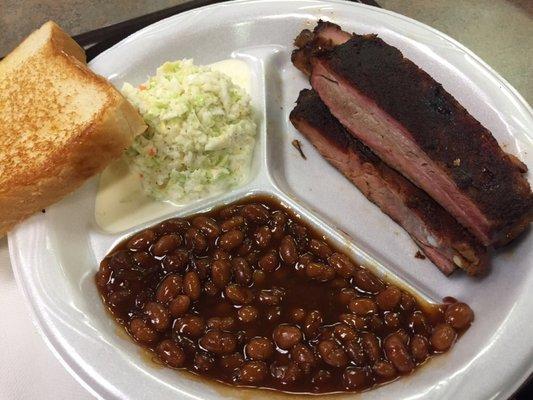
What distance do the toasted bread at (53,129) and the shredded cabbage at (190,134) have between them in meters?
0.13

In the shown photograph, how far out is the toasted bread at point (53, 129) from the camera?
243 cm

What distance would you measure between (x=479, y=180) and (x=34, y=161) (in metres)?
2.01

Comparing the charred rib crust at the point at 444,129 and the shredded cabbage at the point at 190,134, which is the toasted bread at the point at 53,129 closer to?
the shredded cabbage at the point at 190,134

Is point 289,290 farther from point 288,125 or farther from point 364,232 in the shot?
point 288,125

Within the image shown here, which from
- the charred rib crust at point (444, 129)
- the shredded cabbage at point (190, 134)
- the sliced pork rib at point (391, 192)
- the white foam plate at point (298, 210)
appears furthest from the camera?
the shredded cabbage at point (190, 134)

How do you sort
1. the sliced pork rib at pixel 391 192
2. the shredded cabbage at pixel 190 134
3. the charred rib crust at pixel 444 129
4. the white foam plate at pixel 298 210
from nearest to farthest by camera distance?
the white foam plate at pixel 298 210, the charred rib crust at pixel 444 129, the sliced pork rib at pixel 391 192, the shredded cabbage at pixel 190 134

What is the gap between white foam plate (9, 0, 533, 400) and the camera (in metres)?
2.08

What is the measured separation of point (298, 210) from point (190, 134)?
26.0 inches

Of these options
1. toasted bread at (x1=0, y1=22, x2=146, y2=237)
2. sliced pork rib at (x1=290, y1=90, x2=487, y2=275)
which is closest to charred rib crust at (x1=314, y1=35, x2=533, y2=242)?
sliced pork rib at (x1=290, y1=90, x2=487, y2=275)

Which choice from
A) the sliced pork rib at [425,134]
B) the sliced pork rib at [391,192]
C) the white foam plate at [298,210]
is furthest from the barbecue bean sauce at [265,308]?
the sliced pork rib at [425,134]

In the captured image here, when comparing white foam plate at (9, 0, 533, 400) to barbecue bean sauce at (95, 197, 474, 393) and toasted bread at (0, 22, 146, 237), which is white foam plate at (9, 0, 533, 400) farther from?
toasted bread at (0, 22, 146, 237)

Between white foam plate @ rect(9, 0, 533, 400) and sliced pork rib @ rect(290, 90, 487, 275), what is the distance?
72mm

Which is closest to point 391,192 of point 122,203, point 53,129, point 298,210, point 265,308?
point 298,210

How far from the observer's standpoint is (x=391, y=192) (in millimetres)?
2561
